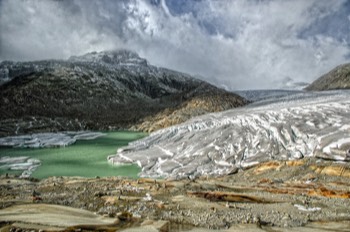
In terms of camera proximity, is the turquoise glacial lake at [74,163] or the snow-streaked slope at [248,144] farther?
the turquoise glacial lake at [74,163]

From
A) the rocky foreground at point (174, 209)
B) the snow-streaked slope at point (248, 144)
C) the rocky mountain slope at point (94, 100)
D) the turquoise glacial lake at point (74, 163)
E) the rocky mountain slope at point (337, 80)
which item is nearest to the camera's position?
the rocky foreground at point (174, 209)

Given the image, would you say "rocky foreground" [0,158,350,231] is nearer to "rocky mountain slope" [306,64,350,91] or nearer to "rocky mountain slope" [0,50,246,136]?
"rocky mountain slope" [0,50,246,136]

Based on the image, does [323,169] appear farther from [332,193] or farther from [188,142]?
[188,142]

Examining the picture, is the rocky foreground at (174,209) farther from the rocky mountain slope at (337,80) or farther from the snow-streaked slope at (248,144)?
the rocky mountain slope at (337,80)

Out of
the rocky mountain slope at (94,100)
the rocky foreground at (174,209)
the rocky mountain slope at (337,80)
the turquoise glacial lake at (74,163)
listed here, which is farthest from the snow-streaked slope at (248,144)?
the rocky mountain slope at (337,80)

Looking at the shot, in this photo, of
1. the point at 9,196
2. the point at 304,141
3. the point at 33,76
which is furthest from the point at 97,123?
the point at 9,196

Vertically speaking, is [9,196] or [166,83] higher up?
[166,83]

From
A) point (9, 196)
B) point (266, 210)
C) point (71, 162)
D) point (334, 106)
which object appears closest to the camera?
point (266, 210)
